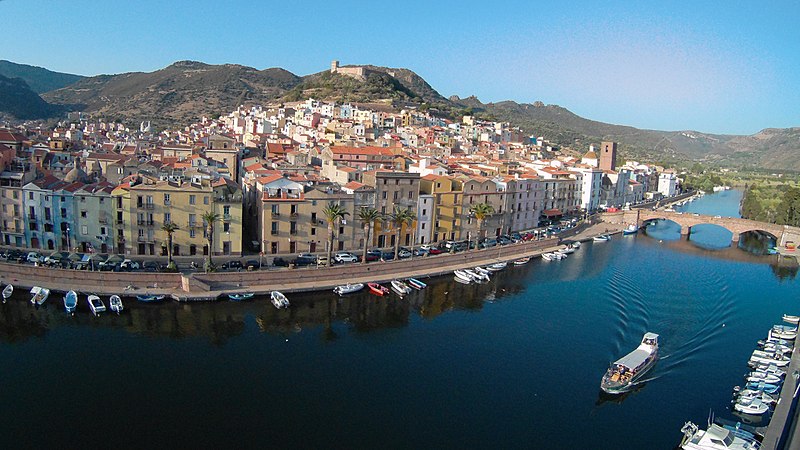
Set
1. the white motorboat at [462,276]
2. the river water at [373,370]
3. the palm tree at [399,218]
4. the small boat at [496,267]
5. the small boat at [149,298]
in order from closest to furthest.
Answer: the river water at [373,370], the small boat at [149,298], the white motorboat at [462,276], the palm tree at [399,218], the small boat at [496,267]

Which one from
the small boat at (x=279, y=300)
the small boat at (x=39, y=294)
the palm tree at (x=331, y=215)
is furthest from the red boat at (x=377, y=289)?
the small boat at (x=39, y=294)

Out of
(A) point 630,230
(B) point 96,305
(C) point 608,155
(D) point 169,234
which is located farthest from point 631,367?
(C) point 608,155

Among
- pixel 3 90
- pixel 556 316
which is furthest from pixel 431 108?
pixel 3 90

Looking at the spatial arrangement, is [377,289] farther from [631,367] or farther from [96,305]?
[631,367]

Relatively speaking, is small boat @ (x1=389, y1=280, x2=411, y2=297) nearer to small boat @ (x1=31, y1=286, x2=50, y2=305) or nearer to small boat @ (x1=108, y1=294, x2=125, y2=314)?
small boat @ (x1=108, y1=294, x2=125, y2=314)

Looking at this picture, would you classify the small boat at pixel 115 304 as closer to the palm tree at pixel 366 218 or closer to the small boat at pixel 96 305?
the small boat at pixel 96 305

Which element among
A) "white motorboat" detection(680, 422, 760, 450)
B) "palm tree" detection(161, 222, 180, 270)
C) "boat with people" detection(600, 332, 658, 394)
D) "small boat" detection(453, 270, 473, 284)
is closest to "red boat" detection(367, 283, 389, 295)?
"small boat" detection(453, 270, 473, 284)

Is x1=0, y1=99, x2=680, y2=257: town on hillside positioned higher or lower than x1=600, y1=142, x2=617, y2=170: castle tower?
lower
